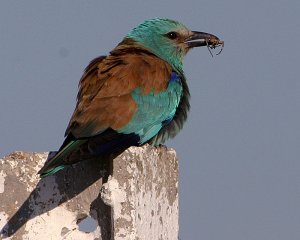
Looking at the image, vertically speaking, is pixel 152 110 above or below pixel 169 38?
below

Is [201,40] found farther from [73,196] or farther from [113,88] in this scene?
[73,196]

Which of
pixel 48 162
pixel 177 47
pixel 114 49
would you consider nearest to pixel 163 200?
pixel 48 162

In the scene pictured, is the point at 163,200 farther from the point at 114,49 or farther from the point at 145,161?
the point at 114,49

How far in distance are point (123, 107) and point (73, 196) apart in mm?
903

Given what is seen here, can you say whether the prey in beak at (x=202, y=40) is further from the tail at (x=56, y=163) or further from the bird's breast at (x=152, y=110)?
the tail at (x=56, y=163)

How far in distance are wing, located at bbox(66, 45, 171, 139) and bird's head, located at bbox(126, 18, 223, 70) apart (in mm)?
823

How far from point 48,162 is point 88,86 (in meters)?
0.98

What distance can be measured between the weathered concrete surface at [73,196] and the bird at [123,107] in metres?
0.10

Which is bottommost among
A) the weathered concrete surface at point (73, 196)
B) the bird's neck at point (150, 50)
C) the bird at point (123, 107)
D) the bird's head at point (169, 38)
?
the weathered concrete surface at point (73, 196)

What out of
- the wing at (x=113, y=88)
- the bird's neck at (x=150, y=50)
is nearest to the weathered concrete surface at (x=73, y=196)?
the wing at (x=113, y=88)

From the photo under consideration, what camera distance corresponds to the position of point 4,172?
11.7 ft

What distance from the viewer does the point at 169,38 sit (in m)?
5.92

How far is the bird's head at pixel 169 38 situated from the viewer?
5.79 m

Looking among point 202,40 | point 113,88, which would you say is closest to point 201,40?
point 202,40
